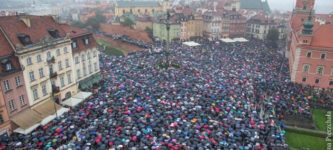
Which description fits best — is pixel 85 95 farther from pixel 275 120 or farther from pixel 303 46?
pixel 303 46

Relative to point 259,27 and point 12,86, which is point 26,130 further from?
point 259,27

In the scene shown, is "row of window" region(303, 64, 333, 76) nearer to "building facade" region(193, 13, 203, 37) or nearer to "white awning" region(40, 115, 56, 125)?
"white awning" region(40, 115, 56, 125)

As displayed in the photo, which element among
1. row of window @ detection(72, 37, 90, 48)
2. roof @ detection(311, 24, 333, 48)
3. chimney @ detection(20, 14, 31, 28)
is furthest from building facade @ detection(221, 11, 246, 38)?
chimney @ detection(20, 14, 31, 28)

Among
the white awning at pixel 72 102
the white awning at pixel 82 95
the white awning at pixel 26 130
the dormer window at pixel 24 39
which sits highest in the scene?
the dormer window at pixel 24 39

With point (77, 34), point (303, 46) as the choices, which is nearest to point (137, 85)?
point (77, 34)

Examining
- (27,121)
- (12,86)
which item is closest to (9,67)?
(12,86)

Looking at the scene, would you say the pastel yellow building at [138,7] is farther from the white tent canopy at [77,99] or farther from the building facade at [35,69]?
the building facade at [35,69]

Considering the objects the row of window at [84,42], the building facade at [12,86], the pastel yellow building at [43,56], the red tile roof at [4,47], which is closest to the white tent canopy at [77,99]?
the pastel yellow building at [43,56]
